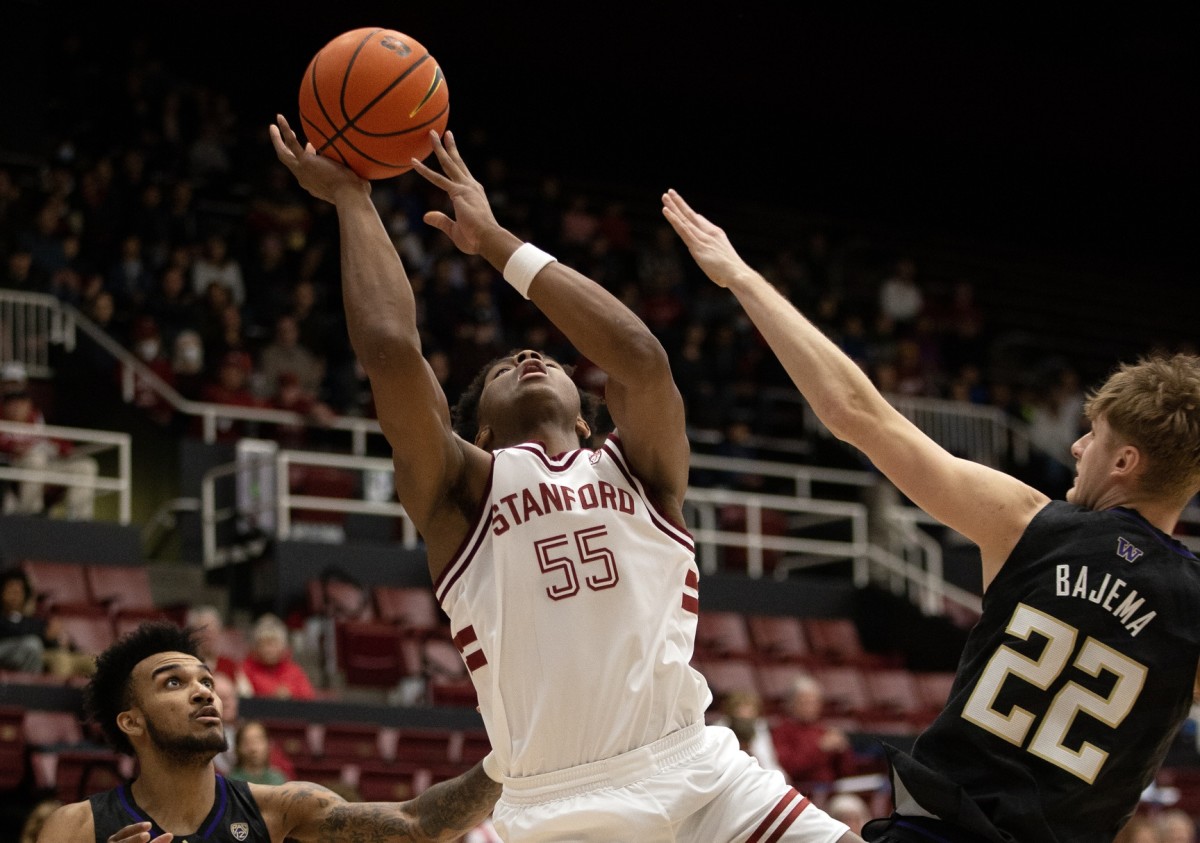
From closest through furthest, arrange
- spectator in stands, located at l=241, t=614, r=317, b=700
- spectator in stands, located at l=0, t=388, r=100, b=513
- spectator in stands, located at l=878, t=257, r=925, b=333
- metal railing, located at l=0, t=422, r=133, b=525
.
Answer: spectator in stands, located at l=241, t=614, r=317, b=700 < metal railing, located at l=0, t=422, r=133, b=525 < spectator in stands, located at l=0, t=388, r=100, b=513 < spectator in stands, located at l=878, t=257, r=925, b=333

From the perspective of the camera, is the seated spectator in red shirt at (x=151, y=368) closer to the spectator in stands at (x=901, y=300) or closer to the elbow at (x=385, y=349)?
the spectator in stands at (x=901, y=300)

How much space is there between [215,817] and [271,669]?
543 centimetres

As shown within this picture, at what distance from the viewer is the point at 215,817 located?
553 centimetres

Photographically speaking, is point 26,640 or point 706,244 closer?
point 706,244

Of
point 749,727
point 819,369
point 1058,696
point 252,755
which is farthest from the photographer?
point 749,727

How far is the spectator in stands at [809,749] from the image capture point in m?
11.0

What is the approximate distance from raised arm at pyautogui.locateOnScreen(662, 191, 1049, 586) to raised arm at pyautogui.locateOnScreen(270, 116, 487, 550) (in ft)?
2.94

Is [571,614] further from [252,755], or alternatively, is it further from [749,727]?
[749,727]

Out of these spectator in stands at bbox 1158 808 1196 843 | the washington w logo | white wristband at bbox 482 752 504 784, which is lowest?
spectator in stands at bbox 1158 808 1196 843

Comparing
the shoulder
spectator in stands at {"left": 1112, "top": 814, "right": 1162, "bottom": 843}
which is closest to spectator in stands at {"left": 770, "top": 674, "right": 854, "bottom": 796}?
spectator in stands at {"left": 1112, "top": 814, "right": 1162, "bottom": 843}

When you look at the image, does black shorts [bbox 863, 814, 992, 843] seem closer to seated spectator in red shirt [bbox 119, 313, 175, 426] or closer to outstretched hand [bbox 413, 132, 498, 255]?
outstretched hand [bbox 413, 132, 498, 255]

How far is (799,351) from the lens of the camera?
3.91 meters

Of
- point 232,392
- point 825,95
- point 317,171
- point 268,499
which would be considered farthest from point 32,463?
point 825,95

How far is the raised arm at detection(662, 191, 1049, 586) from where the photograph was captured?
3.77m
